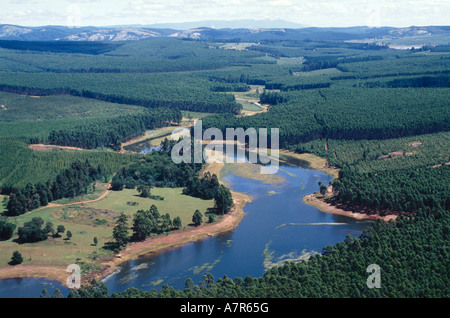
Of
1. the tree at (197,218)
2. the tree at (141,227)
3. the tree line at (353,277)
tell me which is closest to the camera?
the tree line at (353,277)

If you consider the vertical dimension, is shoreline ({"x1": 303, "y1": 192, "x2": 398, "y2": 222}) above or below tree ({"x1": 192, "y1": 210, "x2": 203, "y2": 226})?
below

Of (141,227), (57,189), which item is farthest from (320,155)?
(57,189)

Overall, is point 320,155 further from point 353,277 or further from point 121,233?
point 353,277

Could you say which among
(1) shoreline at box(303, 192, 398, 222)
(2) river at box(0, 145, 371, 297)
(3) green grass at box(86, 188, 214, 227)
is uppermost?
(3) green grass at box(86, 188, 214, 227)

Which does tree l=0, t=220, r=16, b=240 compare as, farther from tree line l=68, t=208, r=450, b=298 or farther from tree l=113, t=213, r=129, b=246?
tree line l=68, t=208, r=450, b=298

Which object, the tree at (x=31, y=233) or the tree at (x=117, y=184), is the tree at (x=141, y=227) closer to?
the tree at (x=31, y=233)

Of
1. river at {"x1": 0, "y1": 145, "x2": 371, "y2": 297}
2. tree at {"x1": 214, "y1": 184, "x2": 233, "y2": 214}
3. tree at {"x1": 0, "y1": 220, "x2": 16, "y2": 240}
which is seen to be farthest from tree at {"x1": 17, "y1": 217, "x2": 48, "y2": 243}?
tree at {"x1": 214, "y1": 184, "x2": 233, "y2": 214}

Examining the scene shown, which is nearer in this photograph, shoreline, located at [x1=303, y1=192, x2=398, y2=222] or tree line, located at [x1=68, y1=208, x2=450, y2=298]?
tree line, located at [x1=68, y1=208, x2=450, y2=298]

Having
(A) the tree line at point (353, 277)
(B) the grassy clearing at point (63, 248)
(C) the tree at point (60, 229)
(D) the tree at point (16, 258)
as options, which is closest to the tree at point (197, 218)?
(B) the grassy clearing at point (63, 248)

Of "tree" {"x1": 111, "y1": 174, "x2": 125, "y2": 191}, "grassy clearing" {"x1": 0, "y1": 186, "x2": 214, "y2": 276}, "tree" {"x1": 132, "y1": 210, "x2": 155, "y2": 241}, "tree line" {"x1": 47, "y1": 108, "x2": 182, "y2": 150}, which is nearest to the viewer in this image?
"grassy clearing" {"x1": 0, "y1": 186, "x2": 214, "y2": 276}
